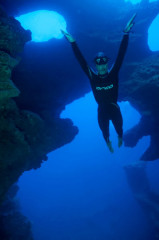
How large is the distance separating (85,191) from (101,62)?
72.9 meters

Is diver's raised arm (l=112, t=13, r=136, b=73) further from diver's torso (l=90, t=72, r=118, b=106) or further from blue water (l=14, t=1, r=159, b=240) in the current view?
blue water (l=14, t=1, r=159, b=240)

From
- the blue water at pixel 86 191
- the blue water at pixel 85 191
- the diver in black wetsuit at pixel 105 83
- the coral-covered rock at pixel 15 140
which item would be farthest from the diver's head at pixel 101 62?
the blue water at pixel 85 191

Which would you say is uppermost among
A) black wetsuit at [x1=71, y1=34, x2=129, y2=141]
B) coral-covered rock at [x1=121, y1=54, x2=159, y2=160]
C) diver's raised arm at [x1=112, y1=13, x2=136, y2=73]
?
coral-covered rock at [x1=121, y1=54, x2=159, y2=160]

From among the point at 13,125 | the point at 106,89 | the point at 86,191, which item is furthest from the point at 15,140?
the point at 86,191

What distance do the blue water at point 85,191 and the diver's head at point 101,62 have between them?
30.7 m

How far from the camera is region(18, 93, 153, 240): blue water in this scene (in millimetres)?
41438

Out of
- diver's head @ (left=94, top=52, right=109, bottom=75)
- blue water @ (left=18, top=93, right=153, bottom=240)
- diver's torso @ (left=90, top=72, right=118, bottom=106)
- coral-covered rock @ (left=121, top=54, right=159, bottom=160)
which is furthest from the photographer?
blue water @ (left=18, top=93, right=153, bottom=240)

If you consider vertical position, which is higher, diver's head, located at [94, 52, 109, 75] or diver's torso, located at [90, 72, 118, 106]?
diver's head, located at [94, 52, 109, 75]

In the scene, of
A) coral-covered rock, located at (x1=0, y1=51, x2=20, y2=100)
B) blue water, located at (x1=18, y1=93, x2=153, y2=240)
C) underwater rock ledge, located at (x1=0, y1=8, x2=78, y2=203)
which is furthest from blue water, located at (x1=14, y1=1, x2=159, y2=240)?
coral-covered rock, located at (x1=0, y1=51, x2=20, y2=100)

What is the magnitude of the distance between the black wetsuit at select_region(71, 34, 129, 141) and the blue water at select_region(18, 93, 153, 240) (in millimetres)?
29148

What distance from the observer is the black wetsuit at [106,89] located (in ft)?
19.2

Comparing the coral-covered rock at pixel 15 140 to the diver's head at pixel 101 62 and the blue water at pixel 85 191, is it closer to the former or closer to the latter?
the diver's head at pixel 101 62

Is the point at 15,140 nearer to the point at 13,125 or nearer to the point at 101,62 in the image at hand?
the point at 13,125

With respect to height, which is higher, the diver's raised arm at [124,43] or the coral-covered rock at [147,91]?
the coral-covered rock at [147,91]
